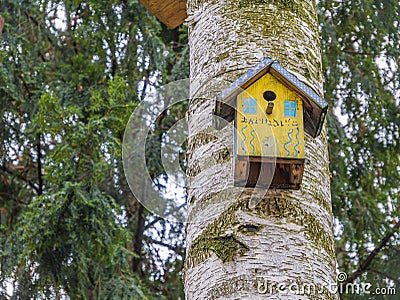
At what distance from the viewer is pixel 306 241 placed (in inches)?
57.5

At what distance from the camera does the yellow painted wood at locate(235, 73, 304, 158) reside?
148 cm

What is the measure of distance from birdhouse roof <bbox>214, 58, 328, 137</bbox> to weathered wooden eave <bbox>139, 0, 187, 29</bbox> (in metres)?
0.92

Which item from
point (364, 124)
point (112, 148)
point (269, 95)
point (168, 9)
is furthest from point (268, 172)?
point (364, 124)

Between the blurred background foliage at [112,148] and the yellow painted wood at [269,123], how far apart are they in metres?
2.47

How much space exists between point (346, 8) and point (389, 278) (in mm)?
2073

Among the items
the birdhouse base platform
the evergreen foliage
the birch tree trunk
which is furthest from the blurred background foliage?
the birdhouse base platform

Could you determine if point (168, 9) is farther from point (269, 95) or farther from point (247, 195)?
point (247, 195)

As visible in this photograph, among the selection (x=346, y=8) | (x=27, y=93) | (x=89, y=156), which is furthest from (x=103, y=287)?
(x=346, y=8)

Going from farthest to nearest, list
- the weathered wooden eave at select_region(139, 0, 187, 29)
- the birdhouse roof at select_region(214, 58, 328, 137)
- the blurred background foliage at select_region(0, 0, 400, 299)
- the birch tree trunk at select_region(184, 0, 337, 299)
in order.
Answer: the blurred background foliage at select_region(0, 0, 400, 299) < the weathered wooden eave at select_region(139, 0, 187, 29) < the birdhouse roof at select_region(214, 58, 328, 137) < the birch tree trunk at select_region(184, 0, 337, 299)

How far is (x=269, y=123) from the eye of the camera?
1.54 metres

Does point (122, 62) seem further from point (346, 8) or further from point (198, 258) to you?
point (198, 258)

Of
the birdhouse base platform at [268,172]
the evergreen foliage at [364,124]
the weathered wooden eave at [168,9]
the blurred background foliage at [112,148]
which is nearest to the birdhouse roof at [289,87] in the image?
the birdhouse base platform at [268,172]

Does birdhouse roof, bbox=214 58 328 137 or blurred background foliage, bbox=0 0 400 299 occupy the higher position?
blurred background foliage, bbox=0 0 400 299

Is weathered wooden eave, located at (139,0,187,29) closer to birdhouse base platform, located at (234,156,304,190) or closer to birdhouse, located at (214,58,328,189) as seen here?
birdhouse, located at (214,58,328,189)
